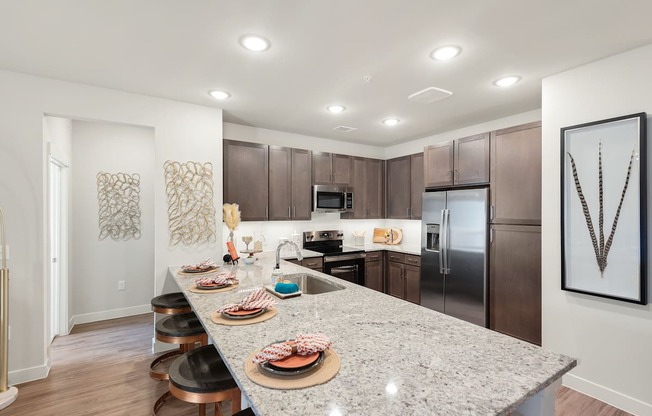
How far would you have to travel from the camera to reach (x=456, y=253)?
354 cm

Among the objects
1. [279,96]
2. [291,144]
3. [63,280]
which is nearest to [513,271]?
[279,96]

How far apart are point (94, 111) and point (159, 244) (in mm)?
1352

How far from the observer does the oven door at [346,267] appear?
13.6 ft

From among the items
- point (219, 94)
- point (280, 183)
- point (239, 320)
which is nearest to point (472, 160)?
A: point (280, 183)

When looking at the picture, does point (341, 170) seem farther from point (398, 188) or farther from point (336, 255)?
point (336, 255)

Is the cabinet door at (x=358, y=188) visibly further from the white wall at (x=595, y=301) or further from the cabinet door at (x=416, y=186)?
the white wall at (x=595, y=301)

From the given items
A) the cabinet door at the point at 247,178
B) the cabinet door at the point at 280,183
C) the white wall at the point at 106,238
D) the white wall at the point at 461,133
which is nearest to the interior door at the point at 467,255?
the white wall at the point at 461,133

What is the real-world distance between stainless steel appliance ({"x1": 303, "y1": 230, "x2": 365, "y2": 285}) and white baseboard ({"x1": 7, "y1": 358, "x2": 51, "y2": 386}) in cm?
289

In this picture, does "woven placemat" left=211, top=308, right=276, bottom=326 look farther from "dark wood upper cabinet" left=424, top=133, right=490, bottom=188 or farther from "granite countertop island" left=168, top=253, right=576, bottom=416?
"dark wood upper cabinet" left=424, top=133, right=490, bottom=188

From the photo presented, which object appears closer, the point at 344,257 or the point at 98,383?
the point at 98,383

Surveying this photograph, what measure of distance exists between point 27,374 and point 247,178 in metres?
2.67

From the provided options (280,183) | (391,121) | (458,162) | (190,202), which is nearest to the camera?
(190,202)

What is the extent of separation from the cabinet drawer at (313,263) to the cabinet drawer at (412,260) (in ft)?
4.06

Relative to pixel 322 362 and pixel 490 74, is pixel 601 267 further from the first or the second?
pixel 322 362
